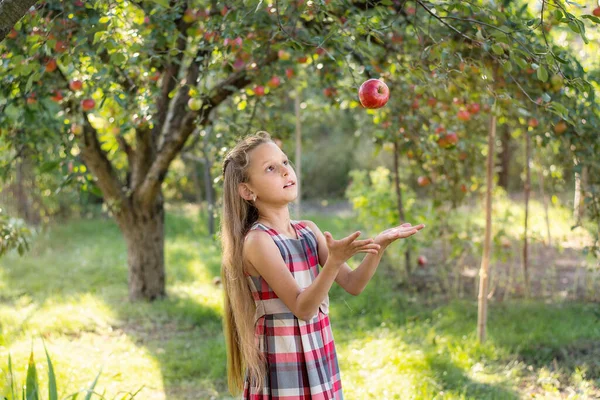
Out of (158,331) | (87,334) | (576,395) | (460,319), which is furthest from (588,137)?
(87,334)

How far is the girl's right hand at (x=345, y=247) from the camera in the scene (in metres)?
1.54

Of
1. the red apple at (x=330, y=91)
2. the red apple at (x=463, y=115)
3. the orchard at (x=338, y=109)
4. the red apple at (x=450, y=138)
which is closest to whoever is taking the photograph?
the orchard at (x=338, y=109)

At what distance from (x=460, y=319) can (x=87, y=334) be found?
8.36 feet

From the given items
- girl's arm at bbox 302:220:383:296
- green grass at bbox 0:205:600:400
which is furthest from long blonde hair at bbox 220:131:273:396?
green grass at bbox 0:205:600:400

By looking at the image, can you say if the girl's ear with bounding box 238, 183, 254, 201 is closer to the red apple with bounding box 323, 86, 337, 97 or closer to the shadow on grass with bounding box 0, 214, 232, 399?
the shadow on grass with bounding box 0, 214, 232, 399

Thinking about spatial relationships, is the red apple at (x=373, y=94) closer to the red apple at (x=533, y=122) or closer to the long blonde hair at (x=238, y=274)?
the long blonde hair at (x=238, y=274)

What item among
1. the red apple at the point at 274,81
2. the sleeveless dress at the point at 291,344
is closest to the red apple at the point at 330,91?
the red apple at the point at 274,81

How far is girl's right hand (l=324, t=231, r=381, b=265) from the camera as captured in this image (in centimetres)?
154

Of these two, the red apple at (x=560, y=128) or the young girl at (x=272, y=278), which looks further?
the red apple at (x=560, y=128)

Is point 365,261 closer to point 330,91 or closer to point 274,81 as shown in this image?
point 274,81

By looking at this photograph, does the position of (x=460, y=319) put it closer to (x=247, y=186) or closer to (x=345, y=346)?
(x=345, y=346)

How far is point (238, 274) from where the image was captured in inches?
75.0

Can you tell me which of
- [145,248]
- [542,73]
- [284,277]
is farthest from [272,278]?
[145,248]

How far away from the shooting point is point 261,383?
6.15 ft
